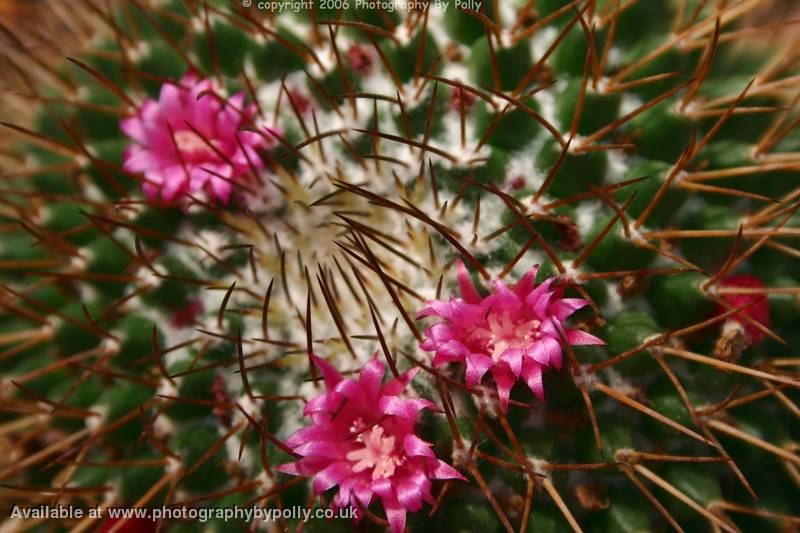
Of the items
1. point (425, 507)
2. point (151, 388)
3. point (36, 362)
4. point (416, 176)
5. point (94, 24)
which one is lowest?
point (425, 507)

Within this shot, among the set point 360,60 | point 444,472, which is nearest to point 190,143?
point 360,60

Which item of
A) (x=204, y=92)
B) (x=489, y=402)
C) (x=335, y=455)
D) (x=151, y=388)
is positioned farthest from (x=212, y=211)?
(x=489, y=402)

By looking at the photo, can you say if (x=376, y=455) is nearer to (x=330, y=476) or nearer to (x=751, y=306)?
(x=330, y=476)

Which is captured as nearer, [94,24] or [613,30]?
[613,30]

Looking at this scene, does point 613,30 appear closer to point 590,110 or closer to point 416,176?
point 590,110

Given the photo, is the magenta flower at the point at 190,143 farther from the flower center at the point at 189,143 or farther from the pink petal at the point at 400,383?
the pink petal at the point at 400,383

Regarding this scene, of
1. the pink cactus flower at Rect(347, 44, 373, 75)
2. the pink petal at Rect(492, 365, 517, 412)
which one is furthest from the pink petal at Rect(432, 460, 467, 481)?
the pink cactus flower at Rect(347, 44, 373, 75)

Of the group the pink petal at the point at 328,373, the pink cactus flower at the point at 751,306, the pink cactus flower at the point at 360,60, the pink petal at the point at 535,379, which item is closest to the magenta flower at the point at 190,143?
the pink cactus flower at the point at 360,60
